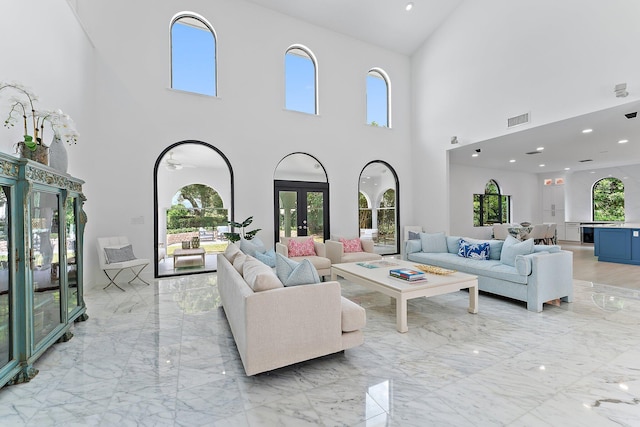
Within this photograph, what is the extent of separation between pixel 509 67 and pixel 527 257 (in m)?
4.34

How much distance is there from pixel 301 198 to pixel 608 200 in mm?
11704

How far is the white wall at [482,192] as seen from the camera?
10.1 m

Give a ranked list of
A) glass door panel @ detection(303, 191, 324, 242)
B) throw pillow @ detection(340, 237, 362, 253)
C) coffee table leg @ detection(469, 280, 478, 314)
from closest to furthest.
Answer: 1. coffee table leg @ detection(469, 280, 478, 314)
2. throw pillow @ detection(340, 237, 362, 253)
3. glass door panel @ detection(303, 191, 324, 242)

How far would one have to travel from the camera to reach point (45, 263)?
8.53ft

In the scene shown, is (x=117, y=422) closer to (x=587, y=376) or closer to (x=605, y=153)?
(x=587, y=376)

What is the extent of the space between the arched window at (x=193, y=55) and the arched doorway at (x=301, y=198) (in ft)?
7.64

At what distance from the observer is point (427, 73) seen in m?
7.92

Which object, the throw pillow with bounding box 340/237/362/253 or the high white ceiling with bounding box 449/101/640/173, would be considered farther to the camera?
the throw pillow with bounding box 340/237/362/253

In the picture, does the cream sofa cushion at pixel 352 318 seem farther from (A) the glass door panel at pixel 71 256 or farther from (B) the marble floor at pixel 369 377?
(A) the glass door panel at pixel 71 256

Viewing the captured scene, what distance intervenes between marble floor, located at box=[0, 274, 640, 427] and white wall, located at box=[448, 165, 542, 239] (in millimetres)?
6833

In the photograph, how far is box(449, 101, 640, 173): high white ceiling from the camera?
5270mm

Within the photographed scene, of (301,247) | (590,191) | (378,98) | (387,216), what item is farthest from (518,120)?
(590,191)

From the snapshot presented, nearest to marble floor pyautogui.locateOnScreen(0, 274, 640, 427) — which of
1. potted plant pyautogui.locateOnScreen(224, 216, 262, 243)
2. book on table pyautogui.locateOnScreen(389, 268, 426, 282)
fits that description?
book on table pyautogui.locateOnScreen(389, 268, 426, 282)

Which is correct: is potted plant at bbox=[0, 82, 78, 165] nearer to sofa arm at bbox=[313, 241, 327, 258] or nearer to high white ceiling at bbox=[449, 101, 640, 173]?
sofa arm at bbox=[313, 241, 327, 258]
